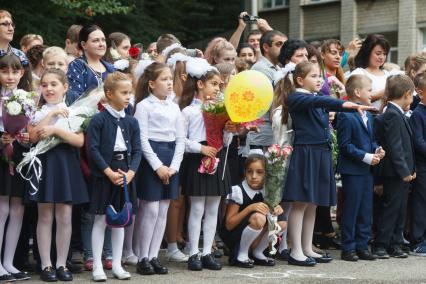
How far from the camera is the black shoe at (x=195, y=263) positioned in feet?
26.6

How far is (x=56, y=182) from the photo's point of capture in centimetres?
746

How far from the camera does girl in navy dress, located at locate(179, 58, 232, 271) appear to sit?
27.1ft

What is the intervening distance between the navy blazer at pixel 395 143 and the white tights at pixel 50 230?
3514mm

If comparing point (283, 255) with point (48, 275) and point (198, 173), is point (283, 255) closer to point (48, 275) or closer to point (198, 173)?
point (198, 173)

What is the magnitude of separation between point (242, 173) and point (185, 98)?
131 centimetres

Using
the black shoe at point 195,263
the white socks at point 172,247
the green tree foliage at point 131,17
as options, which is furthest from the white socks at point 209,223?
the green tree foliage at point 131,17

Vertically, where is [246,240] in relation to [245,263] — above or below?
above

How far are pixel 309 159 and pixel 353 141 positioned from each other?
702mm

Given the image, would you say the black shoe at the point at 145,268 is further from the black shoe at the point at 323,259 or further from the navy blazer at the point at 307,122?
the navy blazer at the point at 307,122

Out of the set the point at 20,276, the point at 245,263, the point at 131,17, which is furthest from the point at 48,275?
the point at 131,17

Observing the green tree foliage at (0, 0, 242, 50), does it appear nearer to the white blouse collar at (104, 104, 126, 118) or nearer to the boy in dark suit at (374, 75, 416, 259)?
the boy in dark suit at (374, 75, 416, 259)

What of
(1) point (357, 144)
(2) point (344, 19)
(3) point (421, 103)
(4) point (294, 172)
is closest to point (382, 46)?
(3) point (421, 103)

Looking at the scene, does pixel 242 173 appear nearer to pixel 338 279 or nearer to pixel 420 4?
pixel 338 279

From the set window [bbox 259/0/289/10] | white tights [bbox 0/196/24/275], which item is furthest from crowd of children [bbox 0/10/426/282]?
window [bbox 259/0/289/10]
